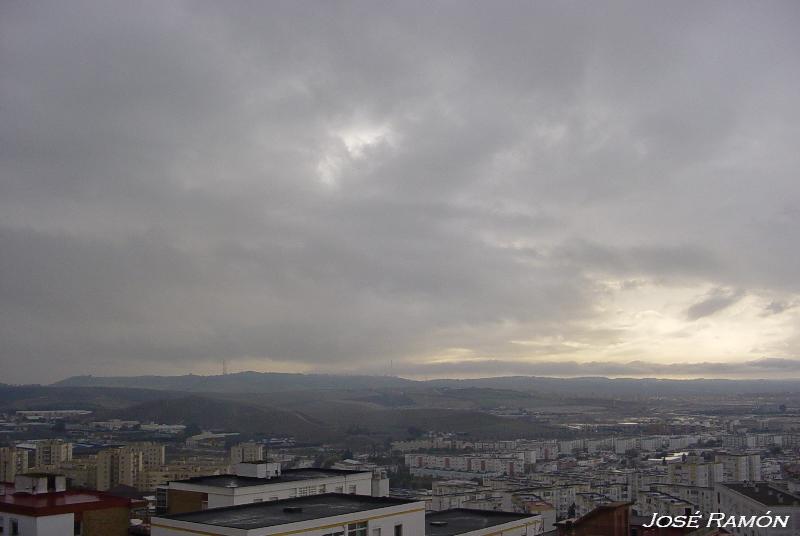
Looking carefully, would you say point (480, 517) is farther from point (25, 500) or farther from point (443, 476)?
point (443, 476)

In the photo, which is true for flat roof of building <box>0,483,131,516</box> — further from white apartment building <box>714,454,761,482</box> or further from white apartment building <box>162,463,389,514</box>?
white apartment building <box>714,454,761,482</box>

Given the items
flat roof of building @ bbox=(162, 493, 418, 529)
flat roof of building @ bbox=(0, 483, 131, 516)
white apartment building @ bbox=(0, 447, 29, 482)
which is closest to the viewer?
flat roof of building @ bbox=(162, 493, 418, 529)

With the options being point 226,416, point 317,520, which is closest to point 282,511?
point 317,520

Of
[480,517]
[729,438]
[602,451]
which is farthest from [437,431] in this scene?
[480,517]

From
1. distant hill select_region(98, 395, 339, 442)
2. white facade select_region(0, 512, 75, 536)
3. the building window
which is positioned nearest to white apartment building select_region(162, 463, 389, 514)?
white facade select_region(0, 512, 75, 536)

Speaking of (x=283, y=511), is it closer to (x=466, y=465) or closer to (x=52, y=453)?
(x=52, y=453)

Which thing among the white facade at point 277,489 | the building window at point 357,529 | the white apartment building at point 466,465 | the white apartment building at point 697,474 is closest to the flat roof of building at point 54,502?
the white facade at point 277,489
